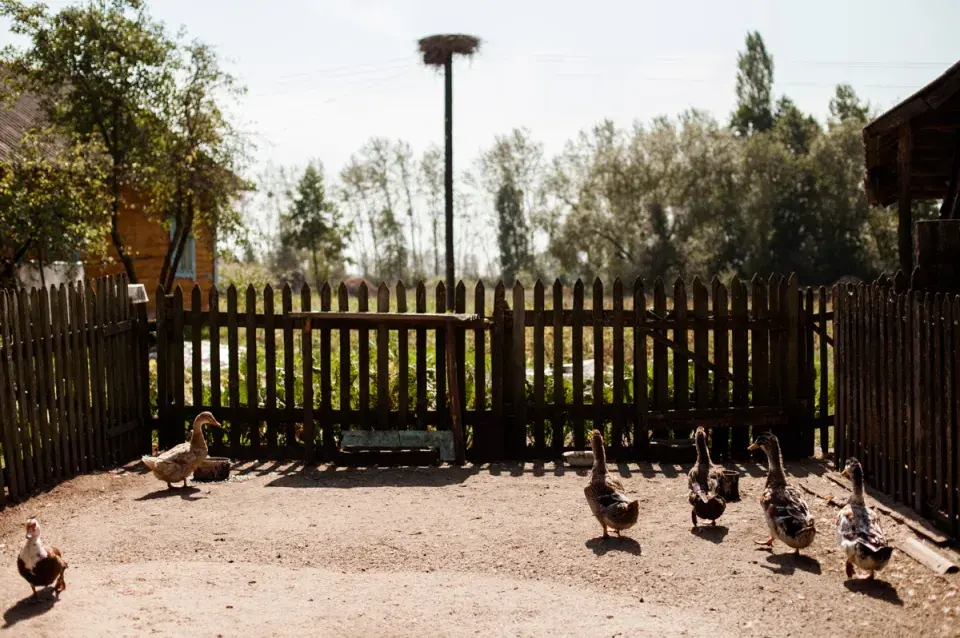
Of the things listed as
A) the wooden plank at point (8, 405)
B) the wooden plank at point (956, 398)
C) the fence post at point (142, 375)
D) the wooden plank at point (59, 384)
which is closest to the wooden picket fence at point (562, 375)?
the fence post at point (142, 375)

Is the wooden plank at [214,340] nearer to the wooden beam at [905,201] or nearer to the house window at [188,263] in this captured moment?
the wooden beam at [905,201]

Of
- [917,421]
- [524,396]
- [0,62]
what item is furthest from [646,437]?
[0,62]

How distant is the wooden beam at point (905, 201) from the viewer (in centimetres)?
991

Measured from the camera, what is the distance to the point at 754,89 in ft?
229

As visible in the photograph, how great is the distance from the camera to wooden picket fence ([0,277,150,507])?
825cm

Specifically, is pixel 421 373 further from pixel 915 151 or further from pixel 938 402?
pixel 915 151

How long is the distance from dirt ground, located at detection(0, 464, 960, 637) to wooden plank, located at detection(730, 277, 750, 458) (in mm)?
1092

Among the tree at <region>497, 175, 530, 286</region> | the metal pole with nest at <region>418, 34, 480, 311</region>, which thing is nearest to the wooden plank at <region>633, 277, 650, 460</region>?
the metal pole with nest at <region>418, 34, 480, 311</region>

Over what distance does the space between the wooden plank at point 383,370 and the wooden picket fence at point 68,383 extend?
251 cm

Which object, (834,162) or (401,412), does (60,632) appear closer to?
(401,412)

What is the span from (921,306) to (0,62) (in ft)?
68.5

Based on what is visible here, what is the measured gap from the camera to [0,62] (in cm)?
2194

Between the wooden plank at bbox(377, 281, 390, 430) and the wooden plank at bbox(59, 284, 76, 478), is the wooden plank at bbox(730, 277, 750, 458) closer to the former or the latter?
the wooden plank at bbox(377, 281, 390, 430)

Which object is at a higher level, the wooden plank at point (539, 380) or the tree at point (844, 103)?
the tree at point (844, 103)
